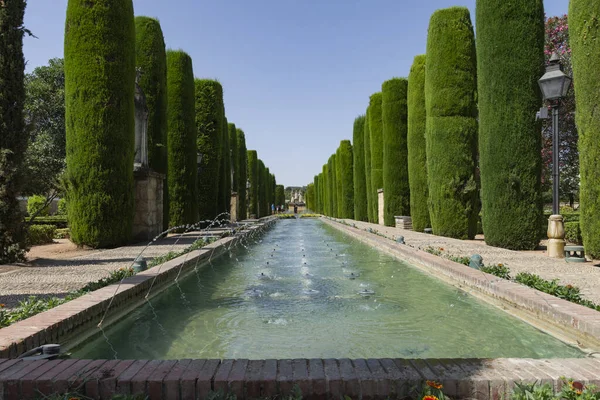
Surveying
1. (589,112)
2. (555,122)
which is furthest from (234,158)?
(589,112)

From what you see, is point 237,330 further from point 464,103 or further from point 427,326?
point 464,103

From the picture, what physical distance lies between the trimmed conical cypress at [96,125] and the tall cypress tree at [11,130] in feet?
7.77

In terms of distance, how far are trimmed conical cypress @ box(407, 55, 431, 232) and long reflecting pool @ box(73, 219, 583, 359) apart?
10.3 metres

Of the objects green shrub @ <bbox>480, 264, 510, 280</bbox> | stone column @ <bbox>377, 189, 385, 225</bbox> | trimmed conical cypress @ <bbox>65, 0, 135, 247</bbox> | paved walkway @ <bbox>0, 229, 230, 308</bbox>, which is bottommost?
paved walkway @ <bbox>0, 229, 230, 308</bbox>

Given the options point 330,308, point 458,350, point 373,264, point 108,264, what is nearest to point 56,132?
point 108,264

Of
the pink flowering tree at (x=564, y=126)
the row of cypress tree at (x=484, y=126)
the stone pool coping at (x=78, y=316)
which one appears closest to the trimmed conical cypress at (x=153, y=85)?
the row of cypress tree at (x=484, y=126)

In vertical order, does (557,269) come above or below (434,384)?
below

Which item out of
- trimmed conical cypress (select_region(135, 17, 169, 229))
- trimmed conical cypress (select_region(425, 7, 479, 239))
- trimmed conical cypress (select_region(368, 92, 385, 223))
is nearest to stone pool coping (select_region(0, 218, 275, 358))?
trimmed conical cypress (select_region(135, 17, 169, 229))

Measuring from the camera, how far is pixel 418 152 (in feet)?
56.4

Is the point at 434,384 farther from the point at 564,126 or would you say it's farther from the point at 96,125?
the point at 564,126

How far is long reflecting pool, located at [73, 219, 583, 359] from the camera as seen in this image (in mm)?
3535

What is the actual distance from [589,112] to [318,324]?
271 inches

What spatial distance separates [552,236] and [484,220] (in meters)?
2.74

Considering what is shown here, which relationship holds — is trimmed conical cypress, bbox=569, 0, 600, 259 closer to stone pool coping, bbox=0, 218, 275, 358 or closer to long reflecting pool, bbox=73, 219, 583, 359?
long reflecting pool, bbox=73, 219, 583, 359
